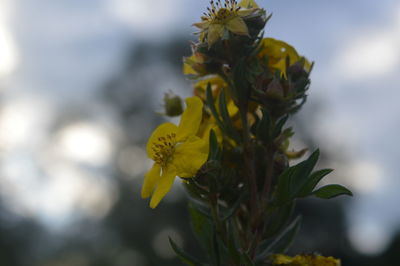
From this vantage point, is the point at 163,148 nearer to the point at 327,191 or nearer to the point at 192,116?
the point at 192,116

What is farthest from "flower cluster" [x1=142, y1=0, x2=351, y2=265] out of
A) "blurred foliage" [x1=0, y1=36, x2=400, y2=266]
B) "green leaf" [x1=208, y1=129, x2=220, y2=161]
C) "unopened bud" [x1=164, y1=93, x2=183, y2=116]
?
"blurred foliage" [x1=0, y1=36, x2=400, y2=266]

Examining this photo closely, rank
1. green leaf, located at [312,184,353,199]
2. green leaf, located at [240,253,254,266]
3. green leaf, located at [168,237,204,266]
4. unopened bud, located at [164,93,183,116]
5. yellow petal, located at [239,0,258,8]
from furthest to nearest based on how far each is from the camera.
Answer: unopened bud, located at [164,93,183,116] → yellow petal, located at [239,0,258,8] → green leaf, located at [168,237,204,266] → green leaf, located at [312,184,353,199] → green leaf, located at [240,253,254,266]

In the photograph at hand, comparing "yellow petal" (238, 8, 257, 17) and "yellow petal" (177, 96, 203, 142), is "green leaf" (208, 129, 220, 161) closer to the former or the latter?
"yellow petal" (177, 96, 203, 142)

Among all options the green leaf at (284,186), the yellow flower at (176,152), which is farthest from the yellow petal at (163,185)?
the green leaf at (284,186)

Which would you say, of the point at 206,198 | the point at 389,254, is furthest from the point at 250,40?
the point at 389,254

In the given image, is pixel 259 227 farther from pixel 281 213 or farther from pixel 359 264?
pixel 359 264

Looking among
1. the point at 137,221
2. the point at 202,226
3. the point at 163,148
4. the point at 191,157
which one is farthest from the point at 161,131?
the point at 137,221

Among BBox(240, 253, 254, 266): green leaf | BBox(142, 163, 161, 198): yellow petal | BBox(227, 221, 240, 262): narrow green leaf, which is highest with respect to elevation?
BBox(240, 253, 254, 266): green leaf

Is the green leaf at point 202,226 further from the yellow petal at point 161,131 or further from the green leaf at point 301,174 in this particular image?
the green leaf at point 301,174
